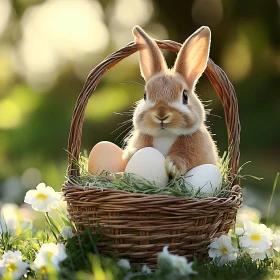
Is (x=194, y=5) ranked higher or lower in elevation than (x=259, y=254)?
higher

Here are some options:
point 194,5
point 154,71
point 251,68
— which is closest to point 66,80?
point 194,5

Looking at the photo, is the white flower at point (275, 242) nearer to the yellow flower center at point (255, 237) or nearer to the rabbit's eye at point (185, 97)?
the yellow flower center at point (255, 237)

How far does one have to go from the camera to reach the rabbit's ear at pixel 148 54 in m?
2.74

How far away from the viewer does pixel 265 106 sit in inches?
278

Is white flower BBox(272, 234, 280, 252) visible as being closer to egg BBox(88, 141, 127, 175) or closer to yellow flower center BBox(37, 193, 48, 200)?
egg BBox(88, 141, 127, 175)

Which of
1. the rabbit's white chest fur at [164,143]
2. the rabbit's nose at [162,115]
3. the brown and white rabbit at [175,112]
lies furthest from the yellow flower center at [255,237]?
the rabbit's nose at [162,115]

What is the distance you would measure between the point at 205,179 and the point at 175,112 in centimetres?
34

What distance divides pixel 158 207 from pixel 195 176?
29 centimetres

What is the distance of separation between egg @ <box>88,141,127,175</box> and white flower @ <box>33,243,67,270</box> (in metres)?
0.54

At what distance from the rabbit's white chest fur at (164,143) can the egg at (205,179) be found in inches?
8.7

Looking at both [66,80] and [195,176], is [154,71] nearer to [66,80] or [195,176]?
[195,176]

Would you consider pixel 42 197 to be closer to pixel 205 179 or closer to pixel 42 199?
pixel 42 199

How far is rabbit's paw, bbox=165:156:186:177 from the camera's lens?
8.14 feet

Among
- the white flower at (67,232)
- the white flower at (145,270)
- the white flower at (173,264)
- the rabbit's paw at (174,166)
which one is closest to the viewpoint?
the white flower at (173,264)
